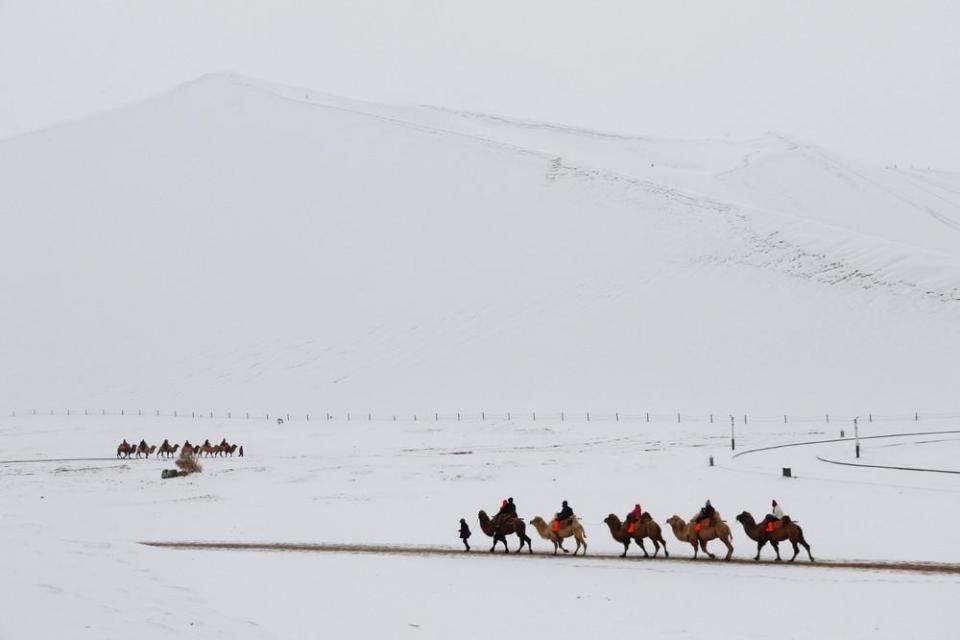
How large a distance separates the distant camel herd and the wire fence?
787 inches

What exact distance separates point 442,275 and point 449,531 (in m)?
44.0

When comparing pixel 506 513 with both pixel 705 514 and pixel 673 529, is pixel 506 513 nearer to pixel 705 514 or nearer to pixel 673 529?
pixel 673 529

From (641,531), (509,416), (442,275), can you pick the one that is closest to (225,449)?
(509,416)

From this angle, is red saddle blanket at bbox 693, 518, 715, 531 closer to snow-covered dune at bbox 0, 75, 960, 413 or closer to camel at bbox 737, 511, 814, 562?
camel at bbox 737, 511, 814, 562

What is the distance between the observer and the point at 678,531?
1551 centimetres

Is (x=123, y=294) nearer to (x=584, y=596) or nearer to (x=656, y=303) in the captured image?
(x=656, y=303)

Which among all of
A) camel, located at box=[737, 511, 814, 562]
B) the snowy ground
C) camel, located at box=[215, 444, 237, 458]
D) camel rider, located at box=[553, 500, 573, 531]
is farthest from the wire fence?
camel rider, located at box=[553, 500, 573, 531]

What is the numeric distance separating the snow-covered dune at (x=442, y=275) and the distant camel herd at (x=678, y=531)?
86.9ft

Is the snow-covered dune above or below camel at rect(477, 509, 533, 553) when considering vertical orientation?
above

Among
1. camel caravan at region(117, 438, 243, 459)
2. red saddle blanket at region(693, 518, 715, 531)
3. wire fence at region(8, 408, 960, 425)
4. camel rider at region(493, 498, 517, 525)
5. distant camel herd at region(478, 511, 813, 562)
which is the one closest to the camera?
distant camel herd at region(478, 511, 813, 562)

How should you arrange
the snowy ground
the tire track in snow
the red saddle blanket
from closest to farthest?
the snowy ground → the tire track in snow → the red saddle blanket

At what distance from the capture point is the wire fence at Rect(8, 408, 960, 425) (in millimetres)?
38469

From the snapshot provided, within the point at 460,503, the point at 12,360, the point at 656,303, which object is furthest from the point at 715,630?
the point at 12,360

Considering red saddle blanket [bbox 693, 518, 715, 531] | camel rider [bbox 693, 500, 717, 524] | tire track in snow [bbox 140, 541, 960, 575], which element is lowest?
tire track in snow [bbox 140, 541, 960, 575]
